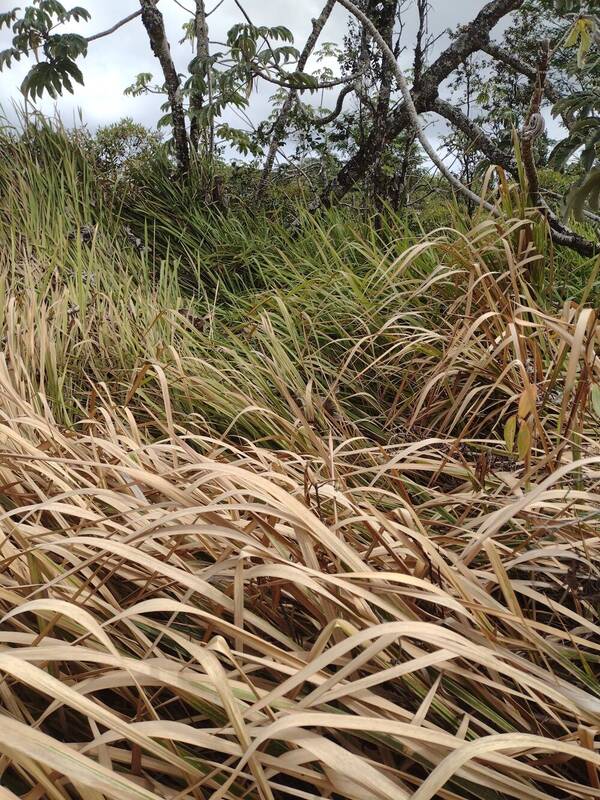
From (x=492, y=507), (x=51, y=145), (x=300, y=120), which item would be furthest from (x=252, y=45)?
(x=492, y=507)

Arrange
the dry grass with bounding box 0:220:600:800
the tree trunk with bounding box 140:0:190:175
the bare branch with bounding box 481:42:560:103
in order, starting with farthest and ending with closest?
the tree trunk with bounding box 140:0:190:175 → the bare branch with bounding box 481:42:560:103 → the dry grass with bounding box 0:220:600:800

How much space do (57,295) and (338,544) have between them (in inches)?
77.1

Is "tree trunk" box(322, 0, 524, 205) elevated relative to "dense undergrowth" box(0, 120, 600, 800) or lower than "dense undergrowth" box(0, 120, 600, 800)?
elevated

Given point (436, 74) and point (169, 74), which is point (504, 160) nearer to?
point (436, 74)

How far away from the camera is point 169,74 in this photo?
393 centimetres

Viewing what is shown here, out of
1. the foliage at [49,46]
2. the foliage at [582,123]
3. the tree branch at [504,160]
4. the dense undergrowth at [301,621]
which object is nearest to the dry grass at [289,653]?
the dense undergrowth at [301,621]

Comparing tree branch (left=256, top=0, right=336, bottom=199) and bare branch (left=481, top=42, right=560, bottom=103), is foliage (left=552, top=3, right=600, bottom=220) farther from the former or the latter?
tree branch (left=256, top=0, right=336, bottom=199)

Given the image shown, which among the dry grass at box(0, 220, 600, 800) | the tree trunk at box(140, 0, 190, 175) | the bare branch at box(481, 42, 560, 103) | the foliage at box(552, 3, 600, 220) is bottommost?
the dry grass at box(0, 220, 600, 800)

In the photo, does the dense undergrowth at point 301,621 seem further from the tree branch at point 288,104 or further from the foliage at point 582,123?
the tree branch at point 288,104

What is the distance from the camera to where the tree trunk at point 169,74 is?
3.76 meters

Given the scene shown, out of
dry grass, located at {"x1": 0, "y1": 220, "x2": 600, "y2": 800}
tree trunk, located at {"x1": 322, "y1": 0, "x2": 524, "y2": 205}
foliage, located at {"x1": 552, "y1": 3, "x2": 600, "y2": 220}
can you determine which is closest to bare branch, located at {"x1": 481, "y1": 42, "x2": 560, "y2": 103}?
tree trunk, located at {"x1": 322, "y1": 0, "x2": 524, "y2": 205}

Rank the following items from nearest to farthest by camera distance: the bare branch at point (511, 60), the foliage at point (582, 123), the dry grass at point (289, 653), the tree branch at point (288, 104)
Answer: the dry grass at point (289, 653) → the foliage at point (582, 123) → the bare branch at point (511, 60) → the tree branch at point (288, 104)

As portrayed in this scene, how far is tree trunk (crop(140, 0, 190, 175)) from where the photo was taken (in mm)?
3756

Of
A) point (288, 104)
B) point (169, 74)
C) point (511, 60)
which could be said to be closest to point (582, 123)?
point (511, 60)
